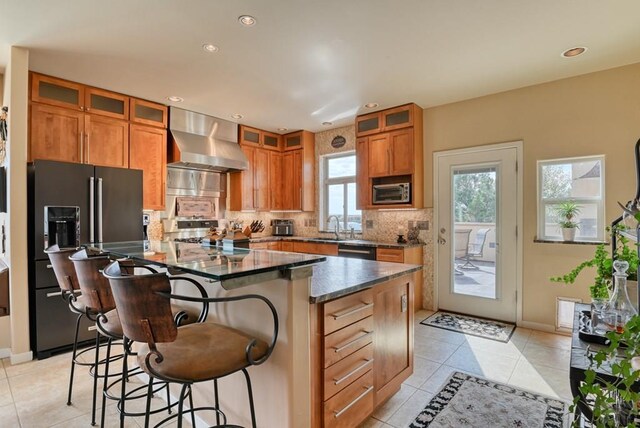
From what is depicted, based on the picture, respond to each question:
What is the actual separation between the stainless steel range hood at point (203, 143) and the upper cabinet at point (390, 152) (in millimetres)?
1851

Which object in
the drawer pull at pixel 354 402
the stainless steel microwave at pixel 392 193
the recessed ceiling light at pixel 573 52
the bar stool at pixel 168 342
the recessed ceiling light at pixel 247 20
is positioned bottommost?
the drawer pull at pixel 354 402

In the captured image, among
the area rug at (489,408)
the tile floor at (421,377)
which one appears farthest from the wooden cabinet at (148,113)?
the area rug at (489,408)

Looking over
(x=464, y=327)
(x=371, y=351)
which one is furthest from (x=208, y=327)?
(x=464, y=327)

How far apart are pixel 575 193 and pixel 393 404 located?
9.73 ft

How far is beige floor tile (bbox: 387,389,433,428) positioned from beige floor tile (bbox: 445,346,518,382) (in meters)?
0.62

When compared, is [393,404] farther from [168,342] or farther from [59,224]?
[59,224]

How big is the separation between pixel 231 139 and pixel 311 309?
13.6ft

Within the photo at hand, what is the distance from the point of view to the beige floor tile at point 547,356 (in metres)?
2.83

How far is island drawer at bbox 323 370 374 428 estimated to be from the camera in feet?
5.57

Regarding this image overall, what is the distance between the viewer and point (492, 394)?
2.37 meters

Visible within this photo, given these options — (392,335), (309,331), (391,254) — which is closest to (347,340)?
(309,331)

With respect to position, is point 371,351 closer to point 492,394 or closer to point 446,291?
point 492,394

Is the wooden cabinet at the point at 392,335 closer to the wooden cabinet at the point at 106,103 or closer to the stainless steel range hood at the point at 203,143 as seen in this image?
the stainless steel range hood at the point at 203,143

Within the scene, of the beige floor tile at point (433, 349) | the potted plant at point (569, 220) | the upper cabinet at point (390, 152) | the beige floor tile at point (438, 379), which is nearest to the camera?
the beige floor tile at point (438, 379)
